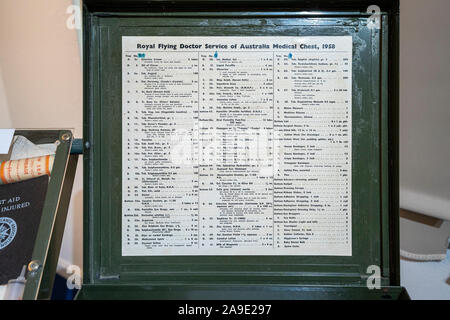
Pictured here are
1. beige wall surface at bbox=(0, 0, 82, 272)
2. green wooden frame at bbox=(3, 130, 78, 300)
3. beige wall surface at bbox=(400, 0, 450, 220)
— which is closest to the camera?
green wooden frame at bbox=(3, 130, 78, 300)

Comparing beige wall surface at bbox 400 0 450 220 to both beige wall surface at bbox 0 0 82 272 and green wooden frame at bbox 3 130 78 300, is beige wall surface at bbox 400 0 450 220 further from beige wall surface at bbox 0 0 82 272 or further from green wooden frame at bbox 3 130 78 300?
beige wall surface at bbox 0 0 82 272

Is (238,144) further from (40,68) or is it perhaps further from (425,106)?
(40,68)

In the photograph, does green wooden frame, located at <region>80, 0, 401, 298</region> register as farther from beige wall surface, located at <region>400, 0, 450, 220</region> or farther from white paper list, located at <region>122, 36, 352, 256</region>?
beige wall surface, located at <region>400, 0, 450, 220</region>

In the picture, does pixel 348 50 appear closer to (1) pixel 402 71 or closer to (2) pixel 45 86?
(1) pixel 402 71

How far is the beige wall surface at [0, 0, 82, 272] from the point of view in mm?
1017

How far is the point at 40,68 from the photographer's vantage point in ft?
3.44

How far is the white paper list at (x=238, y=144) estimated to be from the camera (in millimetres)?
755

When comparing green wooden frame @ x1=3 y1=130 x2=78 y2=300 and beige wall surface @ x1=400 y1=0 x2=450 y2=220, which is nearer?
green wooden frame @ x1=3 y1=130 x2=78 y2=300

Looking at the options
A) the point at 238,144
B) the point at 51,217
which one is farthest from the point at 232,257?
the point at 51,217

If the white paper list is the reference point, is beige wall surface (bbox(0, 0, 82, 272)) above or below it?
above

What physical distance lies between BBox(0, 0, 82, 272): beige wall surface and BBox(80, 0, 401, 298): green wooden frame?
0.35 metres

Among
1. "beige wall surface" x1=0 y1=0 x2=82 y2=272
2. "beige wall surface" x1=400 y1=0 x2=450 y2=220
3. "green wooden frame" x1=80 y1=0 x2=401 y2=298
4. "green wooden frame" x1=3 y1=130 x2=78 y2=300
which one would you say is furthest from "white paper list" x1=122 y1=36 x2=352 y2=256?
"beige wall surface" x1=0 y1=0 x2=82 y2=272

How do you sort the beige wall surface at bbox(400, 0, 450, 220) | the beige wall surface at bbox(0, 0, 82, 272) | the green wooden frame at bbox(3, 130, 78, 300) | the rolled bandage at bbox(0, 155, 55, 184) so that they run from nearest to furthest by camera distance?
the green wooden frame at bbox(3, 130, 78, 300)
the rolled bandage at bbox(0, 155, 55, 184)
the beige wall surface at bbox(400, 0, 450, 220)
the beige wall surface at bbox(0, 0, 82, 272)

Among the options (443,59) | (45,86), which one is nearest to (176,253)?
(45,86)
